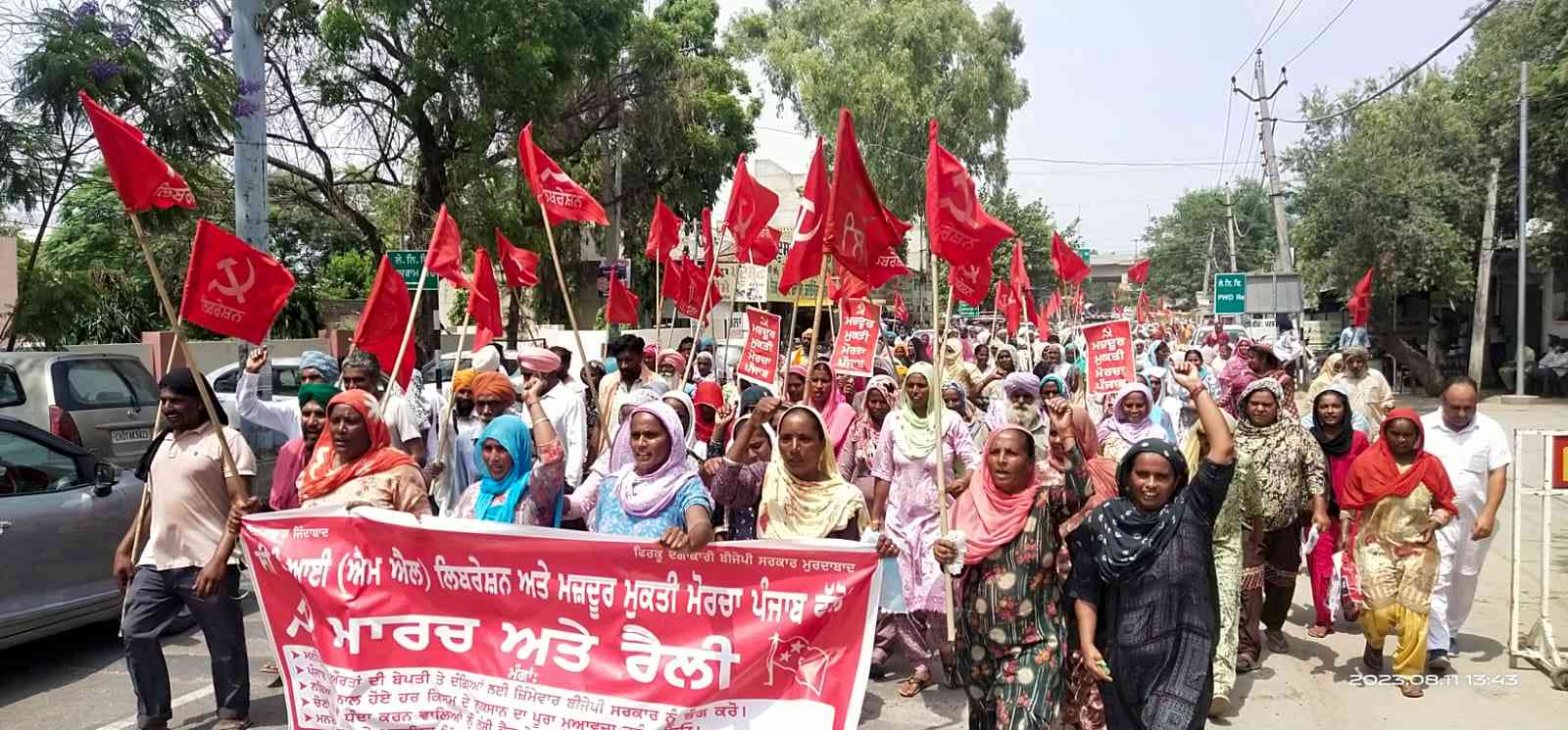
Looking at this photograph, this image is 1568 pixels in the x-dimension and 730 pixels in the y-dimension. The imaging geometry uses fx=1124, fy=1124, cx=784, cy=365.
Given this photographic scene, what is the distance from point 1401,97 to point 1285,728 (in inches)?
1002

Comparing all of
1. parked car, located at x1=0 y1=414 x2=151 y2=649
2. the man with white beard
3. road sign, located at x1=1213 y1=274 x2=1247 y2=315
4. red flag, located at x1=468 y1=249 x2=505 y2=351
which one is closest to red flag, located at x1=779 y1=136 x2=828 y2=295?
the man with white beard

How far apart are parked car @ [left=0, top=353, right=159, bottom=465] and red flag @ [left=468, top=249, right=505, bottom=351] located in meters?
2.96

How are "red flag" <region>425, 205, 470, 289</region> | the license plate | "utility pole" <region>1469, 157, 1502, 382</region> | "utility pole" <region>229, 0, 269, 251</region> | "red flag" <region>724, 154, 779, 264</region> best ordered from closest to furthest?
"red flag" <region>425, 205, 470, 289</region> < the license plate < "red flag" <region>724, 154, 779, 264</region> < "utility pole" <region>229, 0, 269, 251</region> < "utility pole" <region>1469, 157, 1502, 382</region>

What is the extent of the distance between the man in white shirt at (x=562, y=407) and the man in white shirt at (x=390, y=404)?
0.70 m

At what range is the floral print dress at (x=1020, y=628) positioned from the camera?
370cm

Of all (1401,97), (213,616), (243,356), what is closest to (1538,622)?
(213,616)

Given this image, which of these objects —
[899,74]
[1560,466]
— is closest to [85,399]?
[1560,466]

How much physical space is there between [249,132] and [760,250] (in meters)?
5.96

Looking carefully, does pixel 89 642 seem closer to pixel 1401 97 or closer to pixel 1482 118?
pixel 1482 118

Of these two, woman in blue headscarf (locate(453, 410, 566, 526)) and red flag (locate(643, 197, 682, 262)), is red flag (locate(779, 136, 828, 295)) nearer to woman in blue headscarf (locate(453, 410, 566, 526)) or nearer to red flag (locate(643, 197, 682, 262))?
woman in blue headscarf (locate(453, 410, 566, 526))

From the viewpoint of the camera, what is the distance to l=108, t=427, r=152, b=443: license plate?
8984mm

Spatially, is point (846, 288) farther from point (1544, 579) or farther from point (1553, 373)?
point (1553, 373)

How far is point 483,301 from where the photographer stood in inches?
339

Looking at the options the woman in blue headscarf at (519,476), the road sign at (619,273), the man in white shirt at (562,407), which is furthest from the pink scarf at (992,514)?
the road sign at (619,273)
